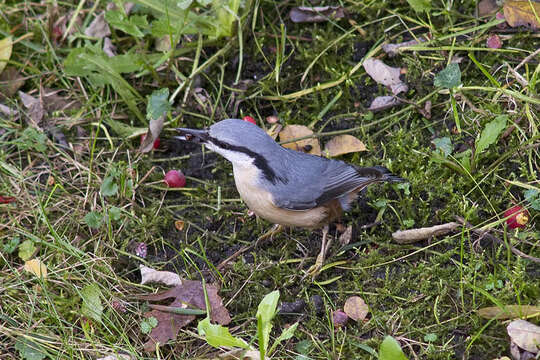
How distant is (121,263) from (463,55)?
3229 millimetres

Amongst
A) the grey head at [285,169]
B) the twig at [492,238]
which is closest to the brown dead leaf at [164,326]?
the grey head at [285,169]

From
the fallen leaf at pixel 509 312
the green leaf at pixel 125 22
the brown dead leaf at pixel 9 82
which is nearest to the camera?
the fallen leaf at pixel 509 312

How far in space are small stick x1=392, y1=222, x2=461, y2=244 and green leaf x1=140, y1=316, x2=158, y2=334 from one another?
1733 mm

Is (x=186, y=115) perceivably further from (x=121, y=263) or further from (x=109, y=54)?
(x=121, y=263)

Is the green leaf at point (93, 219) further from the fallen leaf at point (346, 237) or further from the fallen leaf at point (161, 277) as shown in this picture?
the fallen leaf at point (346, 237)

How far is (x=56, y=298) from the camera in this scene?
421cm

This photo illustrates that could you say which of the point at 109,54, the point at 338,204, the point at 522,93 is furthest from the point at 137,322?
the point at 522,93

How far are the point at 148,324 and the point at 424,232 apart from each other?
1963mm

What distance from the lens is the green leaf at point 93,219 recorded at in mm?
4621

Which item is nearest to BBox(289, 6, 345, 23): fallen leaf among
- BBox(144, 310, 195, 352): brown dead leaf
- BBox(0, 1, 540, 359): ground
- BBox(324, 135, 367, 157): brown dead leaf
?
BBox(0, 1, 540, 359): ground

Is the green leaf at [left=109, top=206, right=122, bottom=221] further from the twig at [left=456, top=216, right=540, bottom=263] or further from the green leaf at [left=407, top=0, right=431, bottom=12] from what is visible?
the green leaf at [left=407, top=0, right=431, bottom=12]

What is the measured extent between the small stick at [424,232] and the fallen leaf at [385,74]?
1319 mm

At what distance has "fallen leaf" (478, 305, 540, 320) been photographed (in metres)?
3.61

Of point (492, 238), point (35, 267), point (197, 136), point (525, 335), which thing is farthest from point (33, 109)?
point (525, 335)
